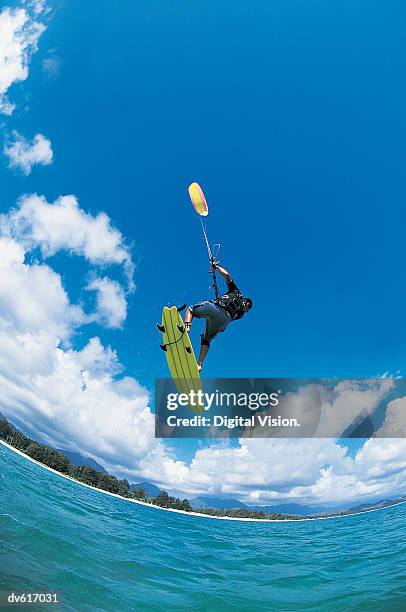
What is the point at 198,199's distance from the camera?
9.45 metres

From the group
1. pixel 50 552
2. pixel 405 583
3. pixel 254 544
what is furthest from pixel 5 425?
pixel 405 583

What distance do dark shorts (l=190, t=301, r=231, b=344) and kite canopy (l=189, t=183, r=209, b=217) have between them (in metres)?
2.21

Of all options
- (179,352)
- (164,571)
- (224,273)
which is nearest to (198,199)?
(224,273)

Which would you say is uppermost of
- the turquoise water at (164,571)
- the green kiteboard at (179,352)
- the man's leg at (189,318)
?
the man's leg at (189,318)

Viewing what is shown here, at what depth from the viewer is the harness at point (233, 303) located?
345 inches

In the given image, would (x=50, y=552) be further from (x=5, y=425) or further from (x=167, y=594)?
(x=5, y=425)

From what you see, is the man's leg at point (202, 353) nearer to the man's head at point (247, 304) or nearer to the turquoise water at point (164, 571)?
the man's head at point (247, 304)

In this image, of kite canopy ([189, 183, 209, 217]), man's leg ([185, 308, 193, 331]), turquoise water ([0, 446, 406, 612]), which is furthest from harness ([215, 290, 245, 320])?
turquoise water ([0, 446, 406, 612])

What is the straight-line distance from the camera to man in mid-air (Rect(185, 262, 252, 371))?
8.59 metres

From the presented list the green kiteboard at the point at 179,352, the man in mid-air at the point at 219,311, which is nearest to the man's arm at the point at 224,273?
the man in mid-air at the point at 219,311

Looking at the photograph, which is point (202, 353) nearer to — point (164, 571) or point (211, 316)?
point (211, 316)

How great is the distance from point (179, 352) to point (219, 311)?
1.29 m

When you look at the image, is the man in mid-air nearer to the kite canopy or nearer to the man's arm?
the man's arm

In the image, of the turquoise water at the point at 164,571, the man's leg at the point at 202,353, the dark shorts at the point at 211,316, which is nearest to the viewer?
the turquoise water at the point at 164,571
